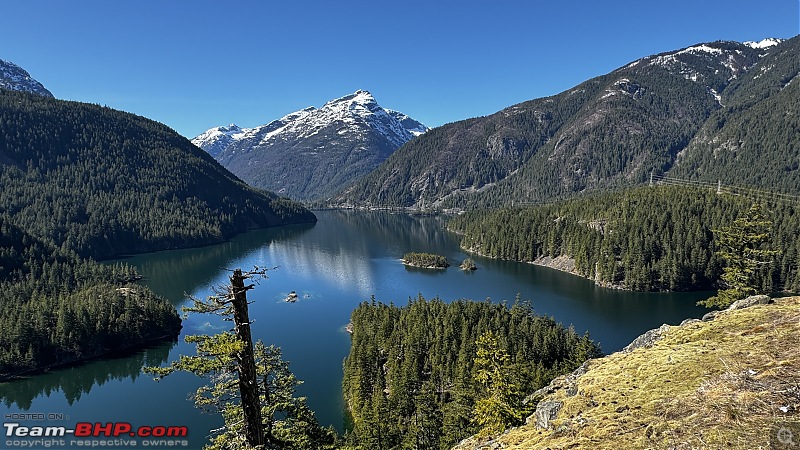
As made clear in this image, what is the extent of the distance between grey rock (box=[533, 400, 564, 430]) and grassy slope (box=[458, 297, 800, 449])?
23.7 inches

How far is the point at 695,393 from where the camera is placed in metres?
25.6

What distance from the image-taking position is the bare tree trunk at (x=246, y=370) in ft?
55.2

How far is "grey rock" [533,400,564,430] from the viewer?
101 feet

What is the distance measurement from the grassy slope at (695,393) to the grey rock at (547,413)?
0.60m

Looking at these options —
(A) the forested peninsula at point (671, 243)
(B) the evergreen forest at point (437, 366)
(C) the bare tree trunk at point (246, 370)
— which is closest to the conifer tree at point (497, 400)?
(B) the evergreen forest at point (437, 366)

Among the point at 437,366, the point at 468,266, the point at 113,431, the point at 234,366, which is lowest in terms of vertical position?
the point at 113,431

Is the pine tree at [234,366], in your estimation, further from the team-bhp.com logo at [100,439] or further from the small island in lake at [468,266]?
the small island in lake at [468,266]

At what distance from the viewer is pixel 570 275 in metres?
181

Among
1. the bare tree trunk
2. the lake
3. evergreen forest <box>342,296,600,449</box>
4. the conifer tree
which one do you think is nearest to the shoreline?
the lake

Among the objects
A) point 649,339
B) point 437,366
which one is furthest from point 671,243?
point 649,339

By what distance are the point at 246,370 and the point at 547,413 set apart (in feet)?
74.7

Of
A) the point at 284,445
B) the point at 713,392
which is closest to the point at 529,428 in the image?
the point at 713,392

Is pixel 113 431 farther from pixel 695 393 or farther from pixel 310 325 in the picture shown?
pixel 695 393

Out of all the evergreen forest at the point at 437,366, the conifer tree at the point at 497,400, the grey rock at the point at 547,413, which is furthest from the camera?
the evergreen forest at the point at 437,366
